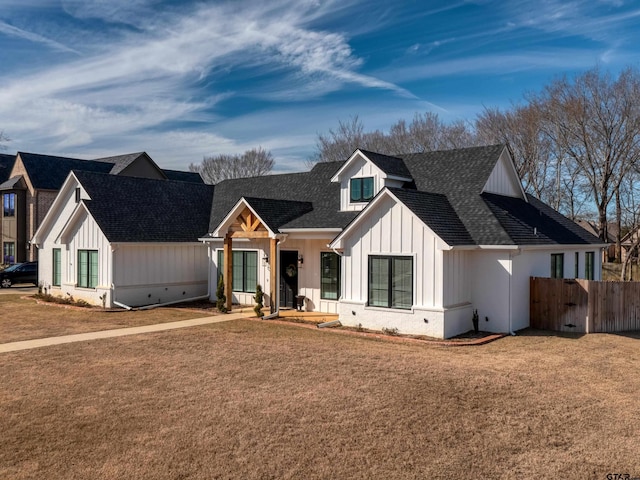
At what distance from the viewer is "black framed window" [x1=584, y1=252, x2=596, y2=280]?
68.2 feet

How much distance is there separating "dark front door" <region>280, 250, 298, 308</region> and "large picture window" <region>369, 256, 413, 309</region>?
4.78m

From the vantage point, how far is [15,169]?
Answer: 42688 millimetres

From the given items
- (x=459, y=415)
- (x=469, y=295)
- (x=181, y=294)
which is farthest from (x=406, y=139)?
(x=459, y=415)

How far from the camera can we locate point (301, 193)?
22641 millimetres

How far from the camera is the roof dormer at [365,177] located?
731 inches

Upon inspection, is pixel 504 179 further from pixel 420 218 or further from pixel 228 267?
pixel 228 267

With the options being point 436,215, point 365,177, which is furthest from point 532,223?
point 365,177

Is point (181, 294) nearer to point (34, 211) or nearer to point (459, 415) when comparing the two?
point (459, 415)

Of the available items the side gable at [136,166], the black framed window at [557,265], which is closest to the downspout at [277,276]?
the black framed window at [557,265]

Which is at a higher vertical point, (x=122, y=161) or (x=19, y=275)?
(x=122, y=161)

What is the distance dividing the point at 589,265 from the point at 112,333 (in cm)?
1852

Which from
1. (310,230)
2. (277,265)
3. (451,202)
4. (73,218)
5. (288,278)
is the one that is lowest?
(288,278)

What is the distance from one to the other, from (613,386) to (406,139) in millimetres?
41780

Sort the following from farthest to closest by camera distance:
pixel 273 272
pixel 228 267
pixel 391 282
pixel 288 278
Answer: pixel 288 278
pixel 228 267
pixel 273 272
pixel 391 282
